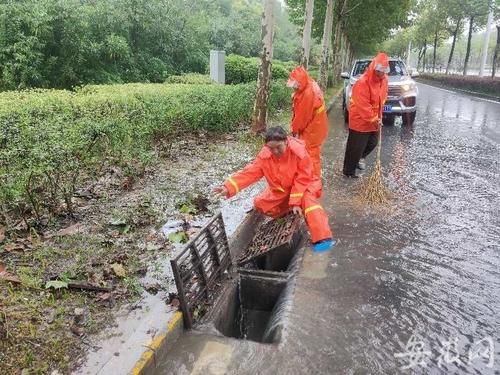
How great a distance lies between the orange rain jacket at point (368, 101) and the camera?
22.3 feet

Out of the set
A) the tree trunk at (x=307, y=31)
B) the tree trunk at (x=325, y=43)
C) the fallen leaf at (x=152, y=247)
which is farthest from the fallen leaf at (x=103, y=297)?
Answer: the tree trunk at (x=325, y=43)

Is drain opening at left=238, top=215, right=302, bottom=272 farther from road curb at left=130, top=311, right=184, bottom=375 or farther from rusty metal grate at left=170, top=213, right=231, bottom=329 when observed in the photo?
road curb at left=130, top=311, right=184, bottom=375

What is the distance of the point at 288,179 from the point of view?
14.6 ft

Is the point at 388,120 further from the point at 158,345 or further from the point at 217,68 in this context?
the point at 158,345

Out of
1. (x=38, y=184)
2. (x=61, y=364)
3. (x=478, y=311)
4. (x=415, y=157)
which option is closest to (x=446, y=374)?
(x=478, y=311)

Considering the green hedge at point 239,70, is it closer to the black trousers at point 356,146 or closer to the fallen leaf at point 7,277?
the black trousers at point 356,146

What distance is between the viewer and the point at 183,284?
332 centimetres

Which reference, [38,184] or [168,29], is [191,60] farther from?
[38,184]

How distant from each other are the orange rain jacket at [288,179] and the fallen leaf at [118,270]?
113 cm

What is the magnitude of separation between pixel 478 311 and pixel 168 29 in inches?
684

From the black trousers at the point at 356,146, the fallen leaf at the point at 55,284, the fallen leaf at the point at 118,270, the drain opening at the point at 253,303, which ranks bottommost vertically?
the drain opening at the point at 253,303

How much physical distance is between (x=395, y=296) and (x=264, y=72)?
678cm

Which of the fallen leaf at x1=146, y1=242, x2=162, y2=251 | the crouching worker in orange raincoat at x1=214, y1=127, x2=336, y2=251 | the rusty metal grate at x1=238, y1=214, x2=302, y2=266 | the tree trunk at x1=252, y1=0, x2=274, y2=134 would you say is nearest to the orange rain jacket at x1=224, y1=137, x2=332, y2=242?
the crouching worker in orange raincoat at x1=214, y1=127, x2=336, y2=251

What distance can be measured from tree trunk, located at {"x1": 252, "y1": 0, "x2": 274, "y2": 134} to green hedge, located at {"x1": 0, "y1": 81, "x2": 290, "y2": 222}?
1.33 m
